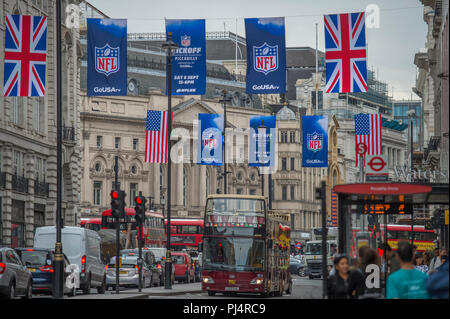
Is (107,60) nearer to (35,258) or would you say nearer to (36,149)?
(35,258)

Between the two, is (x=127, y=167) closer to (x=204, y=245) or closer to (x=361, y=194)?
(x=204, y=245)

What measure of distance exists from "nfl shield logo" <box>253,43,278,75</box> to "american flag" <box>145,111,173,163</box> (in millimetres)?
9097

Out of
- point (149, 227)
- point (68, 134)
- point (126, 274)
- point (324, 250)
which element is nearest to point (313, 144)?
point (126, 274)

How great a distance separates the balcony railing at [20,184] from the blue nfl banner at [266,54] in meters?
18.6

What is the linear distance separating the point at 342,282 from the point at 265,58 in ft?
73.8

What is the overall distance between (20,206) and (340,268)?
39.9 meters


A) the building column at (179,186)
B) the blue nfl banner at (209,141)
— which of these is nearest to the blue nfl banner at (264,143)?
the blue nfl banner at (209,141)

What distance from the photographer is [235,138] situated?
128000 millimetres

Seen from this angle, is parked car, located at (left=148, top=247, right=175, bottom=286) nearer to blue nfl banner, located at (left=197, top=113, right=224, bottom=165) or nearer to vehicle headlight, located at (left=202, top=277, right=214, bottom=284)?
blue nfl banner, located at (left=197, top=113, right=224, bottom=165)

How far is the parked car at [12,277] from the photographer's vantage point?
2703 centimetres

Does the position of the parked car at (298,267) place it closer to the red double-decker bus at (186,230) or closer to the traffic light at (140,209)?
the red double-decker bus at (186,230)

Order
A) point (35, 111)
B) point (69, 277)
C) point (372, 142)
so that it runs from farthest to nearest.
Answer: point (35, 111) → point (372, 142) → point (69, 277)
